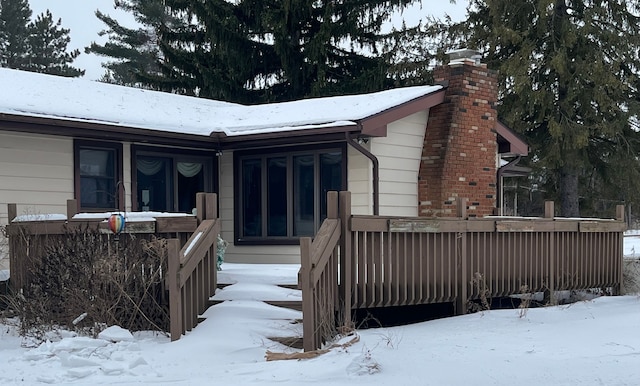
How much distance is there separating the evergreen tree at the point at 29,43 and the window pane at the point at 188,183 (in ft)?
98.5

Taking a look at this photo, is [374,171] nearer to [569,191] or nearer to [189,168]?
[189,168]

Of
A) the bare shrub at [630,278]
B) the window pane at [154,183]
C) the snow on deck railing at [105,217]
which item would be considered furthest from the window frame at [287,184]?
the bare shrub at [630,278]

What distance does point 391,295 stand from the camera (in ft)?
30.2

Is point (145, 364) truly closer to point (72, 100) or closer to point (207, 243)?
point (207, 243)

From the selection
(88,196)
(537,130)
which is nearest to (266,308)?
(88,196)

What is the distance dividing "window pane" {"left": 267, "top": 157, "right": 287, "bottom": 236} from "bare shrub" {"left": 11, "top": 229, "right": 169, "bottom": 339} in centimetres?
438

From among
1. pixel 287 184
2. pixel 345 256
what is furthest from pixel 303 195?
pixel 345 256

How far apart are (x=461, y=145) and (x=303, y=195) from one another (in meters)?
2.97

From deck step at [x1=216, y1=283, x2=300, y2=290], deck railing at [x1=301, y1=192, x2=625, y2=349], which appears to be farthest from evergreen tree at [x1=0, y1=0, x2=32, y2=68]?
deck railing at [x1=301, y1=192, x2=625, y2=349]

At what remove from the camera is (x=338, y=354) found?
275 inches

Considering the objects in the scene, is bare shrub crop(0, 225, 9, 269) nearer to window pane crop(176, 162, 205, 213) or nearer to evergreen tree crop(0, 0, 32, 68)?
window pane crop(176, 162, 205, 213)

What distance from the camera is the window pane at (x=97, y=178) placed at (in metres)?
11.8

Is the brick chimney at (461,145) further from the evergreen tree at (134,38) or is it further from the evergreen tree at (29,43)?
the evergreen tree at (29,43)

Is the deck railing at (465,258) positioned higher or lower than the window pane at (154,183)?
lower
